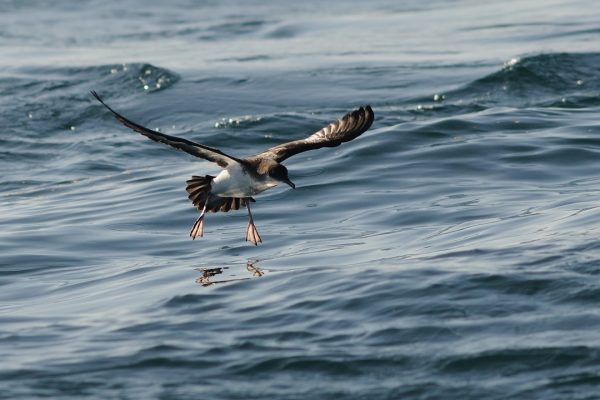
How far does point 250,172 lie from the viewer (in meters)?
9.05

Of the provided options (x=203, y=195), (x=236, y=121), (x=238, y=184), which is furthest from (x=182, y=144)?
(x=236, y=121)

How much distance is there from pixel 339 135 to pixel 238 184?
38.9 inches

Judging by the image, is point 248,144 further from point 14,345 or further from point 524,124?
point 14,345

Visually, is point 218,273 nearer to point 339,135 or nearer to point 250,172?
point 250,172

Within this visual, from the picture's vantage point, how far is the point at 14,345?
7.73 m

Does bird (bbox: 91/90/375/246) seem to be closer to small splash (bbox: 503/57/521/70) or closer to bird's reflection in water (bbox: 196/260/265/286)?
bird's reflection in water (bbox: 196/260/265/286)

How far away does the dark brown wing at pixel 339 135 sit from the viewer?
9305mm

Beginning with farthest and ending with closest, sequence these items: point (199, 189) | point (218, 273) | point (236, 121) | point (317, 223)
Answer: point (236, 121)
point (317, 223)
point (199, 189)
point (218, 273)

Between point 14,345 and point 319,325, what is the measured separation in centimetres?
196

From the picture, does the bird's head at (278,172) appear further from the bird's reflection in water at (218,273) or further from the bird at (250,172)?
the bird's reflection in water at (218,273)

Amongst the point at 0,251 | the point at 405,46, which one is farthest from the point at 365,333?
the point at 405,46

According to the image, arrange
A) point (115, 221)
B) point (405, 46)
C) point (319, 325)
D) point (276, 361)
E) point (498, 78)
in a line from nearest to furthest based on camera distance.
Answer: point (276, 361) → point (319, 325) → point (115, 221) → point (498, 78) → point (405, 46)

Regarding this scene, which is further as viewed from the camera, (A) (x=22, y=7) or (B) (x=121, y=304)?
(A) (x=22, y=7)

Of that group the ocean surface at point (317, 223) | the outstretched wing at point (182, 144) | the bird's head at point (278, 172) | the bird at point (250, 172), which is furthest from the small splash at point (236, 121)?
the bird's head at point (278, 172)
